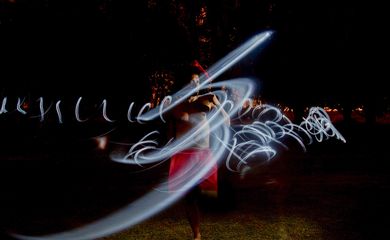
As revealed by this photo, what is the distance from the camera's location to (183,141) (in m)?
5.77

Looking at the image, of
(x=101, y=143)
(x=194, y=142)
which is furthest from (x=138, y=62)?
(x=194, y=142)

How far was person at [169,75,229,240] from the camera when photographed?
5.75 meters

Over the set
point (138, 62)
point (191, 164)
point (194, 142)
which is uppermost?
point (194, 142)

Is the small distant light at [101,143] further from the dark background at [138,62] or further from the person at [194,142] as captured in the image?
the person at [194,142]

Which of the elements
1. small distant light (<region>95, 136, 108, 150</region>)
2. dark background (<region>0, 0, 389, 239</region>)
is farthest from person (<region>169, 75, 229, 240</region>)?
small distant light (<region>95, 136, 108, 150</region>)

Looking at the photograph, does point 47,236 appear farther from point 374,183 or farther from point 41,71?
point 41,71

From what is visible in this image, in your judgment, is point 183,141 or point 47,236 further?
point 47,236

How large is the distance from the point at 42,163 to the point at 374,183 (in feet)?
34.7

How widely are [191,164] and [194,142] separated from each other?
25 centimetres

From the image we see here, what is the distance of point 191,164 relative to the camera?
5.73 m

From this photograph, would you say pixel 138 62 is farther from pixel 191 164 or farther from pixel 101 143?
pixel 191 164

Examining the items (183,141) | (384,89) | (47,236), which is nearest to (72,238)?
(47,236)

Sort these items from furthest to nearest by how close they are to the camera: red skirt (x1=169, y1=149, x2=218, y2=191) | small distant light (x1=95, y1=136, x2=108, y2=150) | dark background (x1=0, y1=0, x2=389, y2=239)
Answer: small distant light (x1=95, y1=136, x2=108, y2=150) → dark background (x1=0, y1=0, x2=389, y2=239) → red skirt (x1=169, y1=149, x2=218, y2=191)

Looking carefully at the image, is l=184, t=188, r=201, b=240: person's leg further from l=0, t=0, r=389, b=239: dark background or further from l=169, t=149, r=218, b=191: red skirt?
l=0, t=0, r=389, b=239: dark background
